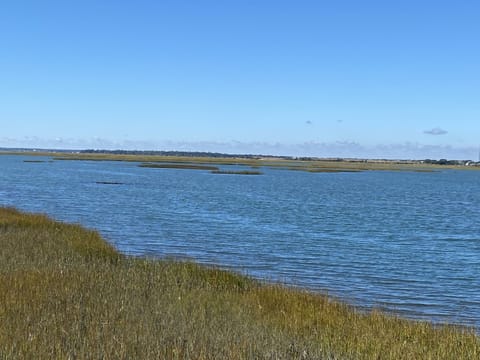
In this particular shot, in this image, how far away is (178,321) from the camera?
34.6 ft

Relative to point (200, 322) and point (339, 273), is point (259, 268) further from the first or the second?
point (200, 322)

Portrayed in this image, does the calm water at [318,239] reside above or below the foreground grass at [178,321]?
below

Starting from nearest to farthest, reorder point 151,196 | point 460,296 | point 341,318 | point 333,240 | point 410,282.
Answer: point 341,318 → point 460,296 → point 410,282 → point 333,240 → point 151,196

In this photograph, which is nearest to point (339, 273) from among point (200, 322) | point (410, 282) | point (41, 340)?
point (410, 282)

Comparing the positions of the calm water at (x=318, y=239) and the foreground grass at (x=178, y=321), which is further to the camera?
the calm water at (x=318, y=239)

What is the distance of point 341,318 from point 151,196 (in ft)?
146

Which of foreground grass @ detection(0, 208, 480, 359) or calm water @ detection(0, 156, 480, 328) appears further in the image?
calm water @ detection(0, 156, 480, 328)

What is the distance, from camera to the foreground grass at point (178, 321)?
8812 millimetres

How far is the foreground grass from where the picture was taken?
881cm

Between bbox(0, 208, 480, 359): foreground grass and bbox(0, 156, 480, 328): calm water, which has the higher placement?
bbox(0, 208, 480, 359): foreground grass

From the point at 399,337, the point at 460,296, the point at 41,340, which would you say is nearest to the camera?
the point at 41,340

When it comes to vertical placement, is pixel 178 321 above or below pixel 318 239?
above

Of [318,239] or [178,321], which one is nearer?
[178,321]

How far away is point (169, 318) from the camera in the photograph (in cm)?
1074
